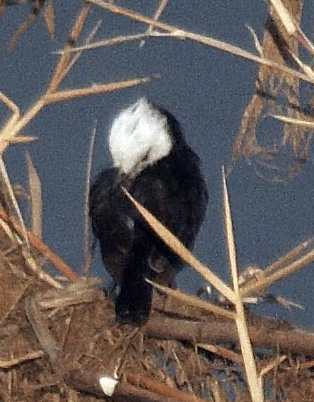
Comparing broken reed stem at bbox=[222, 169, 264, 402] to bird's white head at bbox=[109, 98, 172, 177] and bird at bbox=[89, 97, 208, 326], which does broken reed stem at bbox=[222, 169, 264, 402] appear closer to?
bird at bbox=[89, 97, 208, 326]

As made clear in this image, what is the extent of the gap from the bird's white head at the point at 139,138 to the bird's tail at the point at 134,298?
29 cm

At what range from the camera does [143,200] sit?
300 cm

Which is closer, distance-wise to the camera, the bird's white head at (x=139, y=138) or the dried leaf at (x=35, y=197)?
the bird's white head at (x=139, y=138)

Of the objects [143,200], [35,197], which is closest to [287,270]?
[143,200]

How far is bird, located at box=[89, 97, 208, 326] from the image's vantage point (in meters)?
2.94

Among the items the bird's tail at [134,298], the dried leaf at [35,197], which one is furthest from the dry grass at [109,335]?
the dried leaf at [35,197]

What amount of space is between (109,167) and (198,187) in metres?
0.22

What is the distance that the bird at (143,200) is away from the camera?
2938 mm

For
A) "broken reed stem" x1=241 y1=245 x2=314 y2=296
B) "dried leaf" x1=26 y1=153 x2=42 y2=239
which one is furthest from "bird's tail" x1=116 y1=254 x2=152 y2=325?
"broken reed stem" x1=241 y1=245 x2=314 y2=296

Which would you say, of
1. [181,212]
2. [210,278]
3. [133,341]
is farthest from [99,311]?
[210,278]

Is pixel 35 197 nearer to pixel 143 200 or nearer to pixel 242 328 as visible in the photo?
pixel 143 200

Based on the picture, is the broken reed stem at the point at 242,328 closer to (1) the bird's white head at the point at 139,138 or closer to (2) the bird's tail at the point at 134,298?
(2) the bird's tail at the point at 134,298

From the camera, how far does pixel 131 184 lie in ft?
10.1

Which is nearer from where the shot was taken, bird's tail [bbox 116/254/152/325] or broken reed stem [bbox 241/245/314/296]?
broken reed stem [bbox 241/245/314/296]
